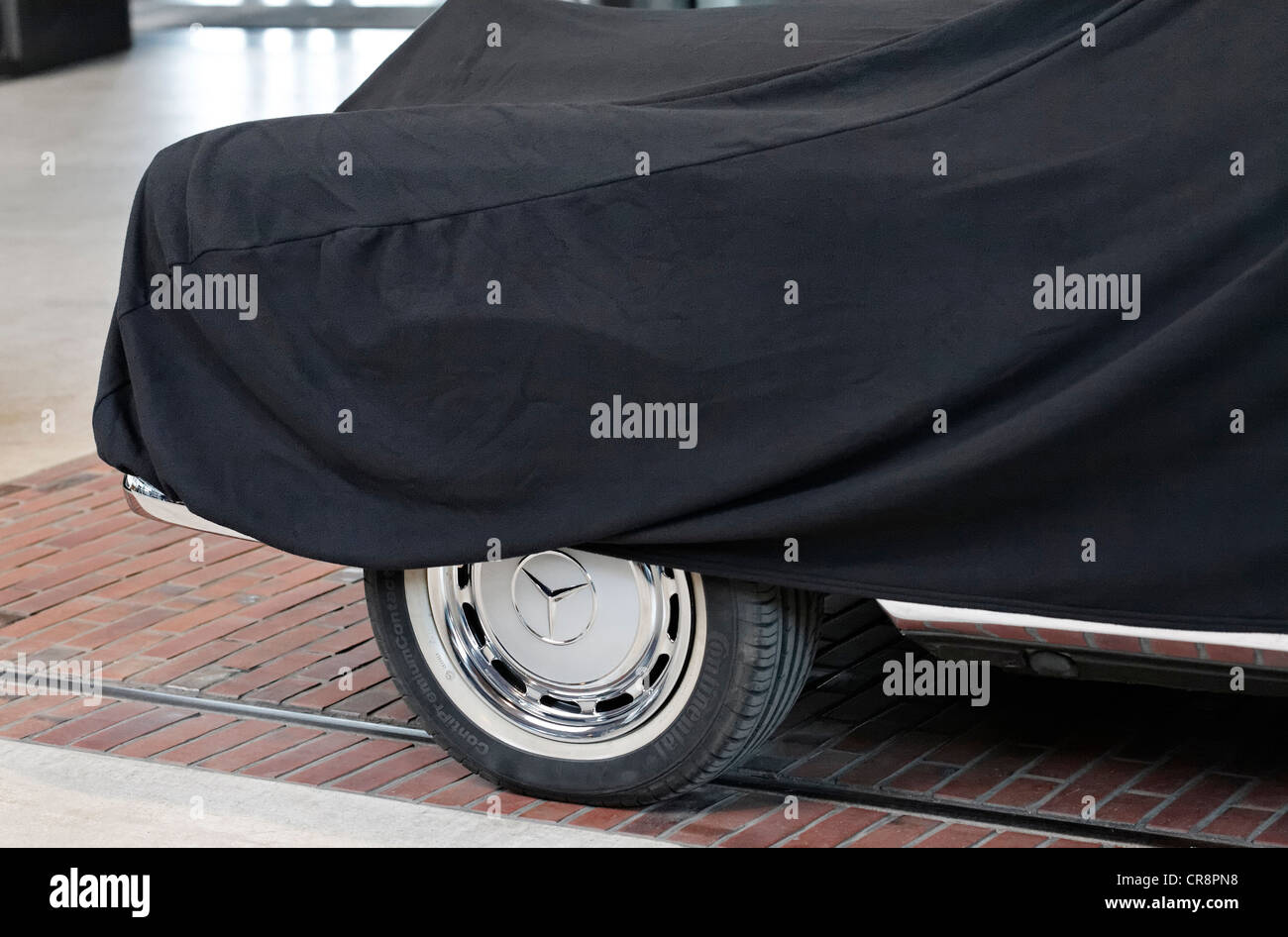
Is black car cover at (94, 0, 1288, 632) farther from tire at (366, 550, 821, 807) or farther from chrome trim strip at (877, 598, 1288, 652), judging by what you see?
tire at (366, 550, 821, 807)

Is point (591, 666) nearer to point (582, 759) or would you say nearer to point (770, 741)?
point (582, 759)

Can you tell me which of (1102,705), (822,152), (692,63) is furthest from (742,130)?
(1102,705)

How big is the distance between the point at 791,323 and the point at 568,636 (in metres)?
0.82

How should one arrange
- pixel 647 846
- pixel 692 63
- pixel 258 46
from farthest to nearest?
pixel 258 46, pixel 692 63, pixel 647 846

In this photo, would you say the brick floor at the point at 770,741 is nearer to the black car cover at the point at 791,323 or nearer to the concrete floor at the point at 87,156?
the black car cover at the point at 791,323

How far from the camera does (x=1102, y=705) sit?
3.93 metres

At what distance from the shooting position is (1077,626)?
2979 mm

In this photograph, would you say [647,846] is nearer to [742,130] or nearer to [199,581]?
[742,130]

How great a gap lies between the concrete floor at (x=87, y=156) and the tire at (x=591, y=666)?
3.02 metres

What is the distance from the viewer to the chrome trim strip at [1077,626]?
2.87 metres

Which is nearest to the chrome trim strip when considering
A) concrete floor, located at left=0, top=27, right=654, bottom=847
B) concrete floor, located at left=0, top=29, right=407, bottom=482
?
concrete floor, located at left=0, top=27, right=654, bottom=847

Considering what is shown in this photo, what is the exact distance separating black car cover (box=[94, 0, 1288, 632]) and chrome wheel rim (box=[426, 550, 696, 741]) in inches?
6.4

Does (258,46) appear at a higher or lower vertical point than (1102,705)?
higher

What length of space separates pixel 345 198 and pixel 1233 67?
156cm
